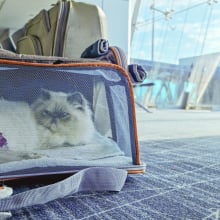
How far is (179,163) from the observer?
0.97m

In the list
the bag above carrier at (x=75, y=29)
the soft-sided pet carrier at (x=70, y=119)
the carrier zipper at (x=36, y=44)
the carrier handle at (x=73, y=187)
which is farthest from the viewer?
the carrier zipper at (x=36, y=44)

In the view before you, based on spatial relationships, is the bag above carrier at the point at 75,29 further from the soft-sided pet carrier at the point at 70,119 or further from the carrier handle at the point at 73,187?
the carrier handle at the point at 73,187

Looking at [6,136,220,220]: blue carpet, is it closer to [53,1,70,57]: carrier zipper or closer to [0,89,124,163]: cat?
[0,89,124,163]: cat

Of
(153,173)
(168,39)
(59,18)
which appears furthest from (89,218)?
(168,39)

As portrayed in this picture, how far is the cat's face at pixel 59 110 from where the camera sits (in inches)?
26.4

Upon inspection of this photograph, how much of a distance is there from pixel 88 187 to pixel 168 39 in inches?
191

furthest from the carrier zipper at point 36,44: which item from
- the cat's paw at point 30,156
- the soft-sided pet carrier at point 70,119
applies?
the cat's paw at point 30,156

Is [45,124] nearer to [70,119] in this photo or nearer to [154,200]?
[70,119]

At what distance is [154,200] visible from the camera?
0.59m

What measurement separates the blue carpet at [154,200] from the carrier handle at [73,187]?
0.02 metres

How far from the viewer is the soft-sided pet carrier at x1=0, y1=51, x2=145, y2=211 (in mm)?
623

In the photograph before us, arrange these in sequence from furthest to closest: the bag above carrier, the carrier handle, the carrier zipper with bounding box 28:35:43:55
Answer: the carrier zipper with bounding box 28:35:43:55 < the bag above carrier < the carrier handle

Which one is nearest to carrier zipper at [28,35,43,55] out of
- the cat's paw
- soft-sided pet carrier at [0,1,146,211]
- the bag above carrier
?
the bag above carrier

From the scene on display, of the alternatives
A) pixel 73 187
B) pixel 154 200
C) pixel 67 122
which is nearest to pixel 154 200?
pixel 154 200
